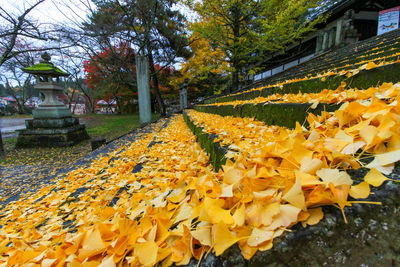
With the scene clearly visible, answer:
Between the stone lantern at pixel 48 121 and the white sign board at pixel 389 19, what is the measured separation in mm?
13473

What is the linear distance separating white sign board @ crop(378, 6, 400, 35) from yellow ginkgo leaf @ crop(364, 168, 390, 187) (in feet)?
32.1

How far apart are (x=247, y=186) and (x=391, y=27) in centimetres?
1009

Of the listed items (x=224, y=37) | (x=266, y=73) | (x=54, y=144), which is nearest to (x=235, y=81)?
(x=224, y=37)

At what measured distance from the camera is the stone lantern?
7.42 meters

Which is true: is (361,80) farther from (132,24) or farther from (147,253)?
(132,24)

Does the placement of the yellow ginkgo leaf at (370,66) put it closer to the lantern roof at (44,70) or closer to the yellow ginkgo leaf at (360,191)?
the yellow ginkgo leaf at (360,191)

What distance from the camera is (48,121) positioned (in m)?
7.70

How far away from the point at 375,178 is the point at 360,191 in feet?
0.21

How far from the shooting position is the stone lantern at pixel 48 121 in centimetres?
742

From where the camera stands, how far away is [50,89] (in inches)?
312

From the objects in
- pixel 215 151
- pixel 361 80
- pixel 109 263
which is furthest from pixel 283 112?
pixel 109 263

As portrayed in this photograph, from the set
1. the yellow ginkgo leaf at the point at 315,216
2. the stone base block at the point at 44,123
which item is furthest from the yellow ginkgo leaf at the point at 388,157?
the stone base block at the point at 44,123

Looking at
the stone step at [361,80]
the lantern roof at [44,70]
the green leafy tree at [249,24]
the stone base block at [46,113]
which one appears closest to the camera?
the stone step at [361,80]

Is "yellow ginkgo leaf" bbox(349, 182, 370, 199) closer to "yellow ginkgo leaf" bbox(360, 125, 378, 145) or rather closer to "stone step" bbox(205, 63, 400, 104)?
"yellow ginkgo leaf" bbox(360, 125, 378, 145)
